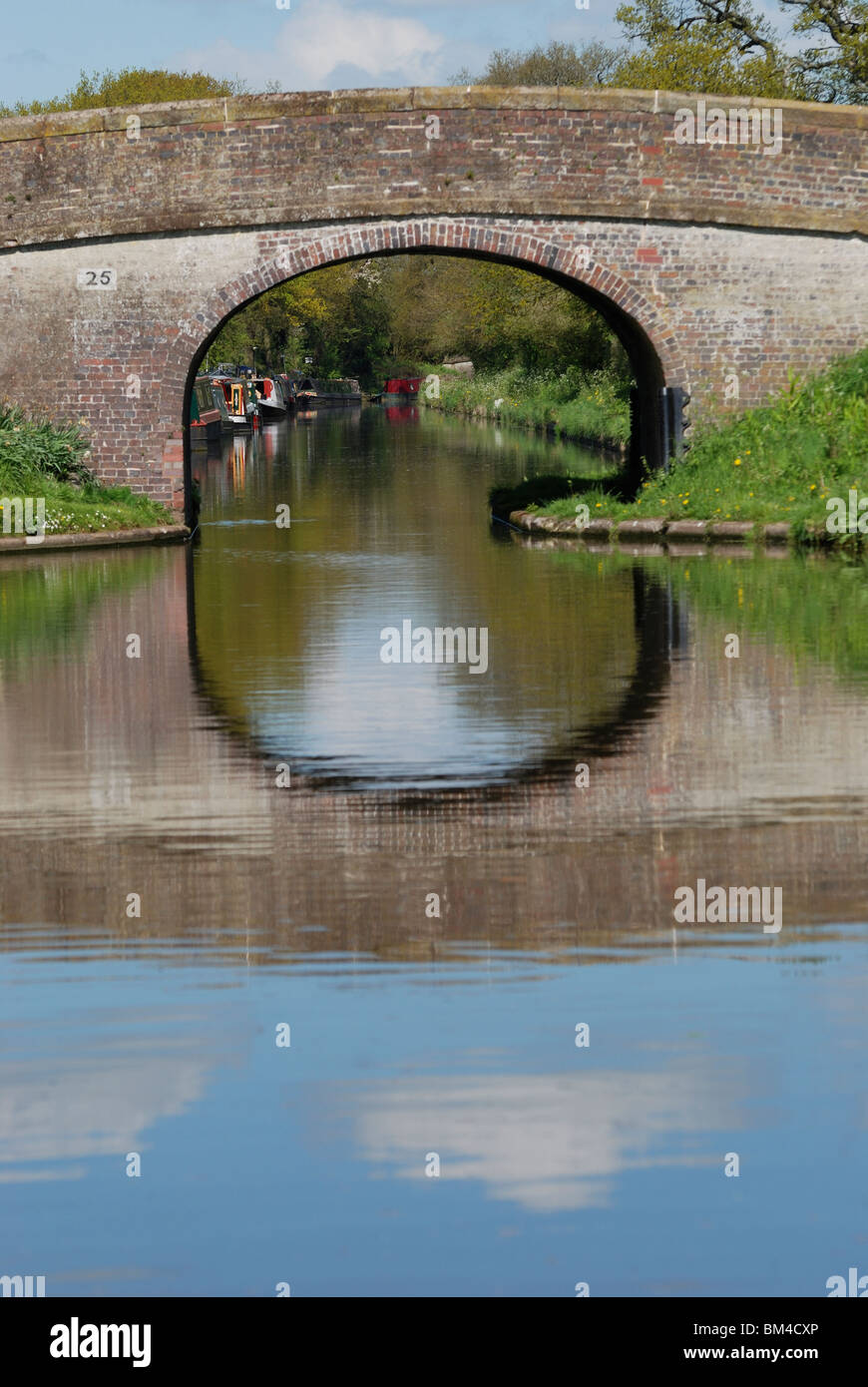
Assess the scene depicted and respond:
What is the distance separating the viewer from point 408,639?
46.4 feet

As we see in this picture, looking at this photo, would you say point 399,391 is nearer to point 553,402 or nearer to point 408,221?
point 553,402

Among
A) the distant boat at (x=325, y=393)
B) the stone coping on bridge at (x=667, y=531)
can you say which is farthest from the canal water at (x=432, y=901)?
the distant boat at (x=325, y=393)

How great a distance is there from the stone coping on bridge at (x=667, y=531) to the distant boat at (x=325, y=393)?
2724 inches

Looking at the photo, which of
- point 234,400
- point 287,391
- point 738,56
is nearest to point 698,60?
point 738,56

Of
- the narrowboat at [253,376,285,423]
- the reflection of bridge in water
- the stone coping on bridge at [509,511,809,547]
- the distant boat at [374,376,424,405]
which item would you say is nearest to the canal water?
the reflection of bridge in water

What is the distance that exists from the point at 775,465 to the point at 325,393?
269 ft

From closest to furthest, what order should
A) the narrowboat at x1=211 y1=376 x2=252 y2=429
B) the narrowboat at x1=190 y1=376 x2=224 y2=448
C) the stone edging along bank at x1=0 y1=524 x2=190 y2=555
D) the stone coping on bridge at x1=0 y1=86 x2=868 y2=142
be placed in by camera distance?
the stone edging along bank at x1=0 y1=524 x2=190 y2=555
the stone coping on bridge at x1=0 y1=86 x2=868 y2=142
the narrowboat at x1=190 y1=376 x2=224 y2=448
the narrowboat at x1=211 y1=376 x2=252 y2=429

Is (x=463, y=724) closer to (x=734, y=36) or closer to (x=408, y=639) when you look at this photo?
(x=408, y=639)

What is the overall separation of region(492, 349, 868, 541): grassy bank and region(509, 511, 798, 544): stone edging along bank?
0.16 m

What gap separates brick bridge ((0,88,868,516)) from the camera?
22422 mm

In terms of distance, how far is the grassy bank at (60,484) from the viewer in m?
22.5

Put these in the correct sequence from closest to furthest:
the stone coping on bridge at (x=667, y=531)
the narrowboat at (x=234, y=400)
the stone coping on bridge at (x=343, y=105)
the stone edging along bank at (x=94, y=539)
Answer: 1. the stone coping on bridge at (x=667, y=531)
2. the stone edging along bank at (x=94, y=539)
3. the stone coping on bridge at (x=343, y=105)
4. the narrowboat at (x=234, y=400)

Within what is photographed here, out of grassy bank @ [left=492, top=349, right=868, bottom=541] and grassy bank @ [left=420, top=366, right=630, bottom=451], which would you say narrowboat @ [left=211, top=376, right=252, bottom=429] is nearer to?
grassy bank @ [left=420, top=366, right=630, bottom=451]

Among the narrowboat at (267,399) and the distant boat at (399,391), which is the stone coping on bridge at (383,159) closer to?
the narrowboat at (267,399)
